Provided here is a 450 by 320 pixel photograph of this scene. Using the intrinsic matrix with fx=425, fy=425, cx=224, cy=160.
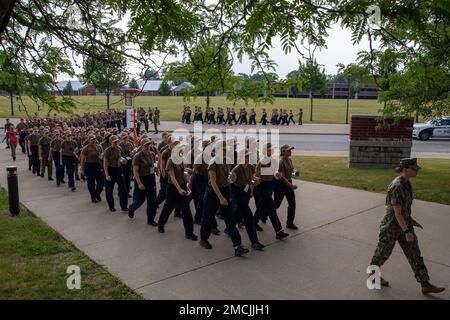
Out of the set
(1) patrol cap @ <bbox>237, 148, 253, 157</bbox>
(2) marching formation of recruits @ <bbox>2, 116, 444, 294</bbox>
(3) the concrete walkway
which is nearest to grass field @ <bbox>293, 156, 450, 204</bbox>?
(3) the concrete walkway

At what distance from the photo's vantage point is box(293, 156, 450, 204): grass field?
1144cm

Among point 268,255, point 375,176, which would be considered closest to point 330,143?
point 375,176

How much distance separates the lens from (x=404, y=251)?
553 cm

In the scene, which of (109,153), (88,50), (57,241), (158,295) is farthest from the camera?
(109,153)

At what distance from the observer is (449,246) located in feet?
23.7

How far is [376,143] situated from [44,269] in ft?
40.3

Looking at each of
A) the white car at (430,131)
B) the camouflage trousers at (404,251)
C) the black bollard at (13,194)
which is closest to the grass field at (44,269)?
the black bollard at (13,194)

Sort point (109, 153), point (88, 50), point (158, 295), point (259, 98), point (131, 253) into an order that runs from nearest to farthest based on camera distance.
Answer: point (259, 98), point (158, 295), point (88, 50), point (131, 253), point (109, 153)

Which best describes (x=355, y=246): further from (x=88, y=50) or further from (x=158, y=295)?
(x=88, y=50)

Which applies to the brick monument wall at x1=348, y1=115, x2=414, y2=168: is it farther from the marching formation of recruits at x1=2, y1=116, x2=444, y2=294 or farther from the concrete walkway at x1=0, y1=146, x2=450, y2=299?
the marching formation of recruits at x1=2, y1=116, x2=444, y2=294

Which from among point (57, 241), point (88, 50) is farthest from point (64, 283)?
point (88, 50)

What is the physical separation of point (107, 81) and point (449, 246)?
20.9 ft

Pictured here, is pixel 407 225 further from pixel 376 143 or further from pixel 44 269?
pixel 376 143
